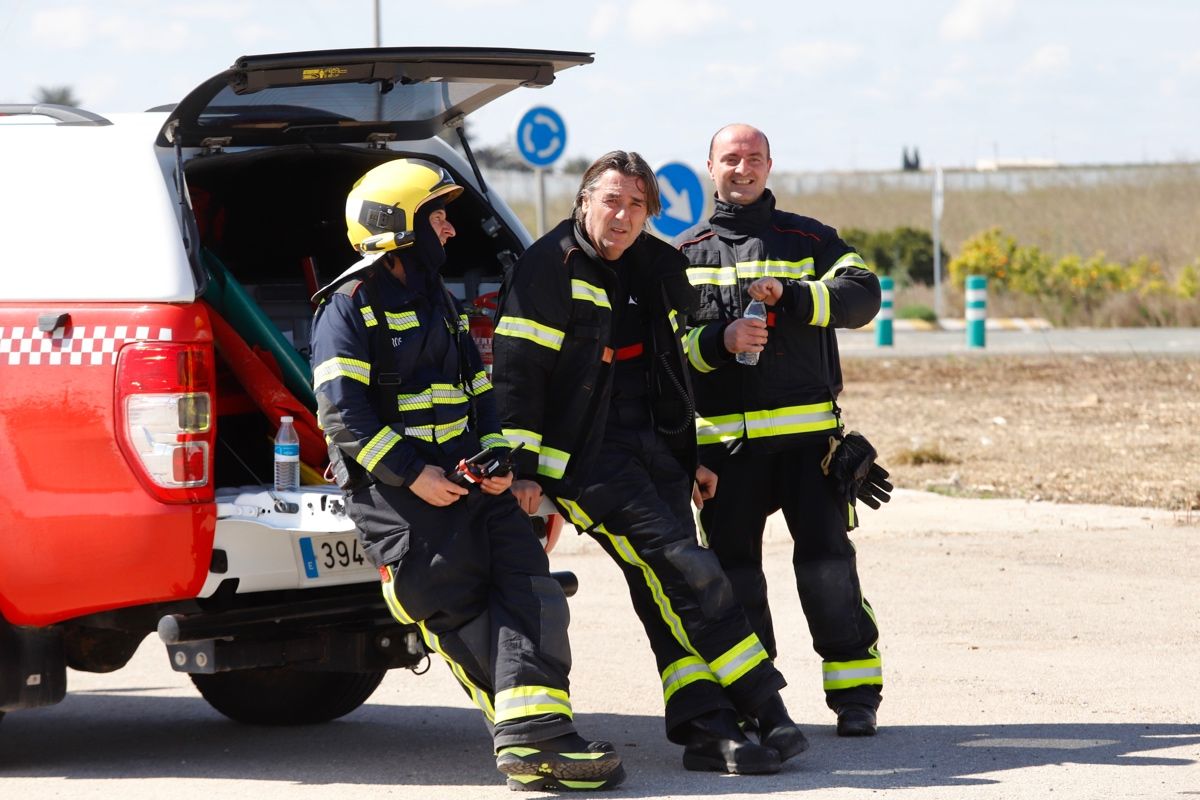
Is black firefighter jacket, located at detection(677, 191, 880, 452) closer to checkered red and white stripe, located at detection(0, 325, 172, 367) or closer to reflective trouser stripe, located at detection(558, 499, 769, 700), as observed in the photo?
reflective trouser stripe, located at detection(558, 499, 769, 700)

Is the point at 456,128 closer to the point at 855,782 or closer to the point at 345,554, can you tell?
the point at 345,554

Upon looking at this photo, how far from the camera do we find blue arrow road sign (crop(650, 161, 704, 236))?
13.8 meters

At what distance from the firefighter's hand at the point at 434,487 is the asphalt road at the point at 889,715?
2.92ft

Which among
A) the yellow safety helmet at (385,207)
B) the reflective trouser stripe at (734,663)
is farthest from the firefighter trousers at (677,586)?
the yellow safety helmet at (385,207)

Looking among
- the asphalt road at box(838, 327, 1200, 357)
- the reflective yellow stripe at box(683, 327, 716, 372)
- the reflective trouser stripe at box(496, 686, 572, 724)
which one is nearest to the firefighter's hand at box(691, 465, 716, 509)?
the reflective yellow stripe at box(683, 327, 716, 372)

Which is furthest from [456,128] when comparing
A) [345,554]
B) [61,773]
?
[61,773]

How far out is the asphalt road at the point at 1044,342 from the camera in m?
22.7

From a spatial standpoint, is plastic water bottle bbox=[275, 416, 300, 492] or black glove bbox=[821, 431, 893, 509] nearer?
plastic water bottle bbox=[275, 416, 300, 492]

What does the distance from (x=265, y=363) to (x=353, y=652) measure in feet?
3.15

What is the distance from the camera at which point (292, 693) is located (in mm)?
6980

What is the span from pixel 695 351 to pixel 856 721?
1352 mm

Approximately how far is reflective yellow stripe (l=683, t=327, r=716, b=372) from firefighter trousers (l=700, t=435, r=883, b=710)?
0.32 meters

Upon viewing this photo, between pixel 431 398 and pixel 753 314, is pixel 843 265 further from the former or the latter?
pixel 431 398

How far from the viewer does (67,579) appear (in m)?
5.59
